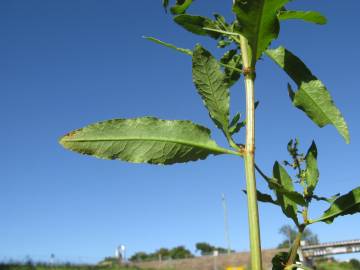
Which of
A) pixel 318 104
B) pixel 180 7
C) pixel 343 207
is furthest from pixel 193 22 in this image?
pixel 343 207

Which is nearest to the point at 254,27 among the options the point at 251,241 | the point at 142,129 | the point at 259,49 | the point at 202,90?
the point at 259,49

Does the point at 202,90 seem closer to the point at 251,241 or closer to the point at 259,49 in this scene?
the point at 259,49

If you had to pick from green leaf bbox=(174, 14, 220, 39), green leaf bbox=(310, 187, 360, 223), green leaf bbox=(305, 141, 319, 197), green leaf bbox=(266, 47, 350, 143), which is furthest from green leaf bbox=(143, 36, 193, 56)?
green leaf bbox=(310, 187, 360, 223)

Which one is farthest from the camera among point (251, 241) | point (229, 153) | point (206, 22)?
point (206, 22)

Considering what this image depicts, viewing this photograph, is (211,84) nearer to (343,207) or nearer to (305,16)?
(305,16)

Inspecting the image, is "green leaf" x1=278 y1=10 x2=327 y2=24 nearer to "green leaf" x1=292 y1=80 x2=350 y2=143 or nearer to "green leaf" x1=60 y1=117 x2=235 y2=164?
"green leaf" x1=292 y1=80 x2=350 y2=143

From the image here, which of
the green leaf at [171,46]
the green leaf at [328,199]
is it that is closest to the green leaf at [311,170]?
the green leaf at [328,199]
